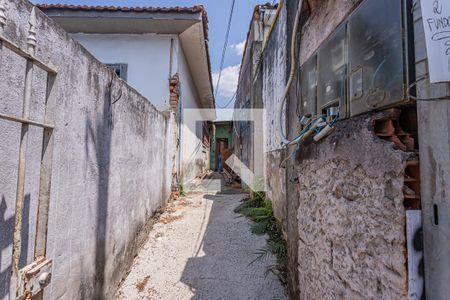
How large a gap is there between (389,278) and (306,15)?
2.02 m

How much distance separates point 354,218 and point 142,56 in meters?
5.65

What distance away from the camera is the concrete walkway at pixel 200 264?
7.75 feet

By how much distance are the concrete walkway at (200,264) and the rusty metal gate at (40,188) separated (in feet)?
4.70

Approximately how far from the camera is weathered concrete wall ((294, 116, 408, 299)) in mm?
993

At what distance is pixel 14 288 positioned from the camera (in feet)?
3.23

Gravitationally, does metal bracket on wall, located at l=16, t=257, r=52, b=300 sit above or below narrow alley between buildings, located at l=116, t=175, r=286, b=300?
above

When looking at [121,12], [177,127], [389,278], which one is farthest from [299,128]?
[121,12]

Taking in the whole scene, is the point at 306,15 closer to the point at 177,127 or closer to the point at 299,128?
the point at 299,128

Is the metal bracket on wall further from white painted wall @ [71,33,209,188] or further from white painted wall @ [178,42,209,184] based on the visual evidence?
white painted wall @ [178,42,209,184]

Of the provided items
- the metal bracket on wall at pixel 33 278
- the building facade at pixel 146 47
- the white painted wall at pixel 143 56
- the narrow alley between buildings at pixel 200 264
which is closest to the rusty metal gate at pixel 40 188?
the metal bracket on wall at pixel 33 278

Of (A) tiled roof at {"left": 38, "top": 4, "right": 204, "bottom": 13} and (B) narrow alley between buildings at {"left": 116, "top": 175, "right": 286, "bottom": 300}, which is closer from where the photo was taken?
(B) narrow alley between buildings at {"left": 116, "top": 175, "right": 286, "bottom": 300}

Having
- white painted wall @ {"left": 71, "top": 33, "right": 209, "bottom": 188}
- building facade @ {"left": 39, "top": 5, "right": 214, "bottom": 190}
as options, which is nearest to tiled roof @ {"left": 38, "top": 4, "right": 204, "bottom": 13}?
building facade @ {"left": 39, "top": 5, "right": 214, "bottom": 190}

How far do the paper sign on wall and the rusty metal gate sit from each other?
156 cm

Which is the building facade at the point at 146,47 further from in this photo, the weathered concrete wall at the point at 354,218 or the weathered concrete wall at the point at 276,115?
the weathered concrete wall at the point at 354,218
